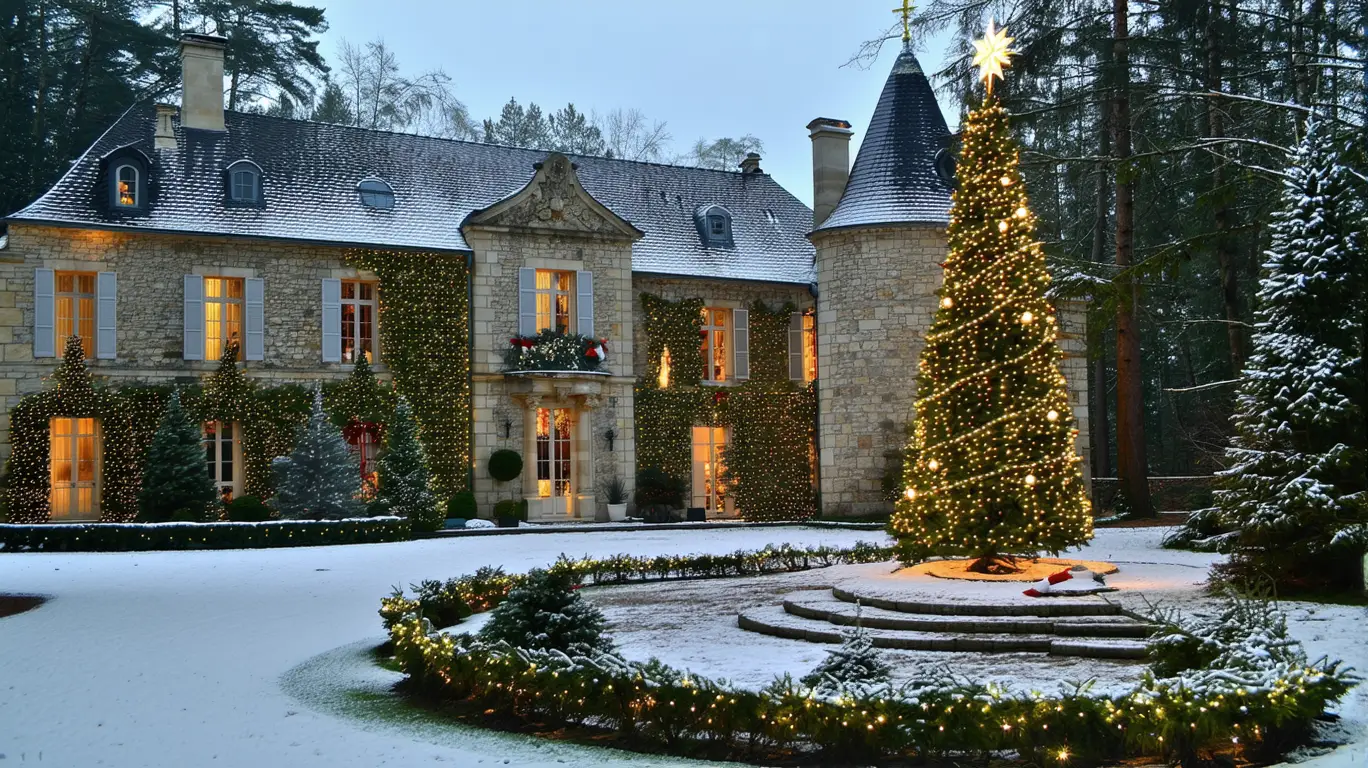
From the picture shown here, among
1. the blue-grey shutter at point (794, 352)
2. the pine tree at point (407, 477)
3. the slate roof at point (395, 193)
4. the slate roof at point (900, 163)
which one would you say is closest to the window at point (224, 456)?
the pine tree at point (407, 477)

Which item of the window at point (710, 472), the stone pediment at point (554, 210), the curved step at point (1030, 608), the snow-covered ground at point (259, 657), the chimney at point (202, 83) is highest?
the chimney at point (202, 83)

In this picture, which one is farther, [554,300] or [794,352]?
[794,352]

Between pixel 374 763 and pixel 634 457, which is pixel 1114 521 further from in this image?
pixel 374 763

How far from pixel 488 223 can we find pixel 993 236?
1311 cm

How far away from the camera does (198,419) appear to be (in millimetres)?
20203

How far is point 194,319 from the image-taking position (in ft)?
66.9

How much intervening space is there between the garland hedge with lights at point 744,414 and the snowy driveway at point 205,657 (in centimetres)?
726

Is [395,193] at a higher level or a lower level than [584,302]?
higher

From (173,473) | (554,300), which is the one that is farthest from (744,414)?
(173,473)

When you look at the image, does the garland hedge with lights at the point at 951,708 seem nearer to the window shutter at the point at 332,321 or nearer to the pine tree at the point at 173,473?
the pine tree at the point at 173,473

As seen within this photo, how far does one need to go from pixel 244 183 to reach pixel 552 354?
610 centimetres

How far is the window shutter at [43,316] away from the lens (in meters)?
19.4

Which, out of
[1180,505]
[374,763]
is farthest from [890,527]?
[1180,505]

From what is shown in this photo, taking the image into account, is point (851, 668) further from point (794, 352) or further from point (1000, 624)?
point (794, 352)
